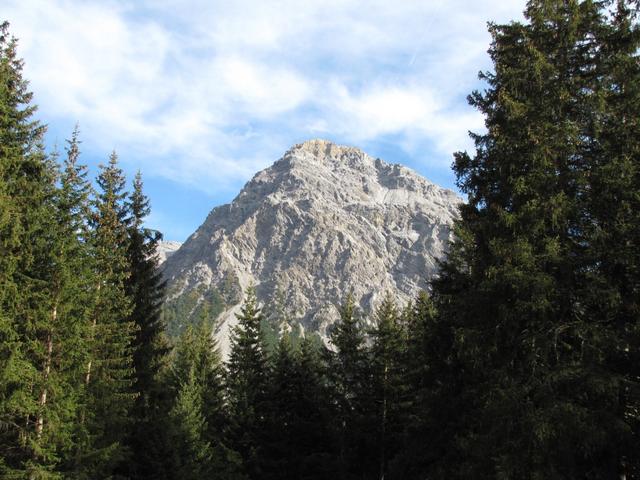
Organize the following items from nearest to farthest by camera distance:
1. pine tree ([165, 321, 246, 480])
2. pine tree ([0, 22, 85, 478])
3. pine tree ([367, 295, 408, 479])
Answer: pine tree ([0, 22, 85, 478]) < pine tree ([165, 321, 246, 480]) < pine tree ([367, 295, 408, 479])

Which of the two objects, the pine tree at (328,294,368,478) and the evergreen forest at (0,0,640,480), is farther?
the pine tree at (328,294,368,478)

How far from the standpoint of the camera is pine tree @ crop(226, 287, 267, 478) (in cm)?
3441

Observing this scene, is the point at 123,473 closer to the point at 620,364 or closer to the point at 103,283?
the point at 103,283

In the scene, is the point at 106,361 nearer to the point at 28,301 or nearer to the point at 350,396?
the point at 28,301

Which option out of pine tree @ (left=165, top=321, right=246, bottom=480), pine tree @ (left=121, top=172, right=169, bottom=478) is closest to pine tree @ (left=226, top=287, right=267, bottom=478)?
pine tree @ (left=165, top=321, right=246, bottom=480)

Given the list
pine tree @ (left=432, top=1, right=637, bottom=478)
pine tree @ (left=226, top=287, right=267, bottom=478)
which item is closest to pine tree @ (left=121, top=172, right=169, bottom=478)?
pine tree @ (left=226, top=287, right=267, bottom=478)

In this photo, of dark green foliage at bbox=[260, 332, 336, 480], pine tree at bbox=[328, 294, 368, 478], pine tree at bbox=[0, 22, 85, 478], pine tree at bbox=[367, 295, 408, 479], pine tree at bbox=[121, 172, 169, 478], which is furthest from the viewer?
dark green foliage at bbox=[260, 332, 336, 480]

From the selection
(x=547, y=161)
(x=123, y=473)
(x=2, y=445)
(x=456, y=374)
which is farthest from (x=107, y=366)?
(x=547, y=161)

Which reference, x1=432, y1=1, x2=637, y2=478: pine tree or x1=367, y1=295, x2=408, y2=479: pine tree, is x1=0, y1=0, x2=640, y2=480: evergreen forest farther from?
x1=367, y1=295, x2=408, y2=479: pine tree

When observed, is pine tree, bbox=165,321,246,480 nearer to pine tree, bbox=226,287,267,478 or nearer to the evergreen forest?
pine tree, bbox=226,287,267,478

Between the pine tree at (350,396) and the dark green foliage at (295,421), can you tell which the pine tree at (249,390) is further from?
the pine tree at (350,396)

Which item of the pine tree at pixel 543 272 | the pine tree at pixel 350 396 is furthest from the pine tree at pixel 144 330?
the pine tree at pixel 543 272

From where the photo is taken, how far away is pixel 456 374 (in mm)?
16391

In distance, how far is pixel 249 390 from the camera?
115 feet
